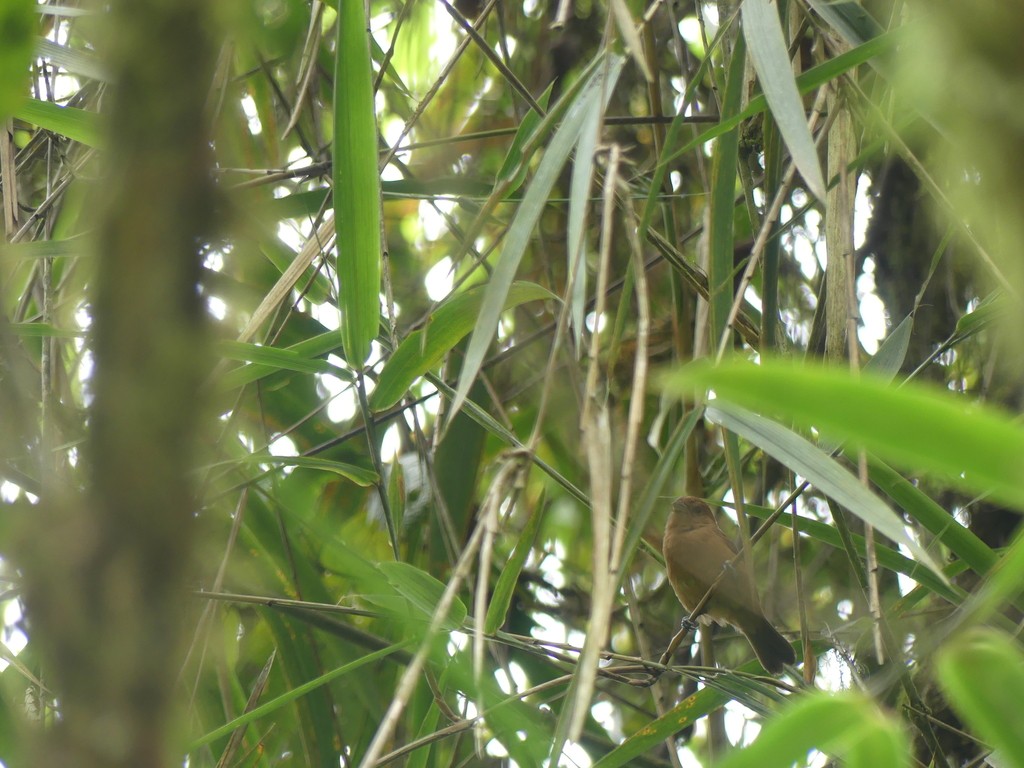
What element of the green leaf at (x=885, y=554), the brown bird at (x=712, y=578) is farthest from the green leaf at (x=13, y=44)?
the brown bird at (x=712, y=578)

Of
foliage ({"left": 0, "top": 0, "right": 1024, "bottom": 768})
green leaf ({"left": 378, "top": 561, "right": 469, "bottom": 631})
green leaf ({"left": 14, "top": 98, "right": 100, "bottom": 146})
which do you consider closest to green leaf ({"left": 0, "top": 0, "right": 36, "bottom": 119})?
foliage ({"left": 0, "top": 0, "right": 1024, "bottom": 768})

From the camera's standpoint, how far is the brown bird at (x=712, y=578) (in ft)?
7.34

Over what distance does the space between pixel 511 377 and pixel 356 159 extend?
63.4 inches

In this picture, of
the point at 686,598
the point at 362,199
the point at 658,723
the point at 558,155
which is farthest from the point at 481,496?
the point at 558,155

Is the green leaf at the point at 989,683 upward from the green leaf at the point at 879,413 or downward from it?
downward

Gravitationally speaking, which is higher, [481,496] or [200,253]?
[200,253]

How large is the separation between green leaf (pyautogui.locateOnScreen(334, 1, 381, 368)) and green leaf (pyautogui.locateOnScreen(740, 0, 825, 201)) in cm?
47

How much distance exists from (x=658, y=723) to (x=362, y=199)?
843 millimetres

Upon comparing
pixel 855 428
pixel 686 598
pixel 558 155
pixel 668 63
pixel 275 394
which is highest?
pixel 668 63

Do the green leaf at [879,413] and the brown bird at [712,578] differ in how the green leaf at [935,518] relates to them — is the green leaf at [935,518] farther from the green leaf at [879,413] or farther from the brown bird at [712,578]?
the green leaf at [879,413]

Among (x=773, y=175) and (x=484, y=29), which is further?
(x=484, y=29)

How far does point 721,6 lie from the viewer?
185cm

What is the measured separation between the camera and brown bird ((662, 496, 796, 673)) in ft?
7.34

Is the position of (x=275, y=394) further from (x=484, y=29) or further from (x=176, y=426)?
(x=176, y=426)
